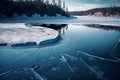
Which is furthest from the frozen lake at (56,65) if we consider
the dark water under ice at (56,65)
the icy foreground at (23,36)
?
the icy foreground at (23,36)

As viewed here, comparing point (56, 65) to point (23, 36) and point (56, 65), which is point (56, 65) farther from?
point (23, 36)

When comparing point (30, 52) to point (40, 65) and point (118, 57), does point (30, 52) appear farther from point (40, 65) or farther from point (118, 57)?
point (118, 57)

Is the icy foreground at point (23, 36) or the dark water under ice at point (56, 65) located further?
the icy foreground at point (23, 36)

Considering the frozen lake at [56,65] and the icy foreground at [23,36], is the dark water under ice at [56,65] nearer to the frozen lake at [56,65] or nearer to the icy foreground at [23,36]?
the frozen lake at [56,65]

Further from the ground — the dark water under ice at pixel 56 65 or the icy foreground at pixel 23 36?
the icy foreground at pixel 23 36

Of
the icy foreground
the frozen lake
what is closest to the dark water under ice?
the frozen lake

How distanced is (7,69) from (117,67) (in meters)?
3.67

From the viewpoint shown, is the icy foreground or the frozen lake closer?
the frozen lake

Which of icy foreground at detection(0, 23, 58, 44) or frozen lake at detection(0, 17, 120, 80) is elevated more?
icy foreground at detection(0, 23, 58, 44)

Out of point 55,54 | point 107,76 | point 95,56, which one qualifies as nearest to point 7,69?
point 55,54

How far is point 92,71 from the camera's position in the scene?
514 cm

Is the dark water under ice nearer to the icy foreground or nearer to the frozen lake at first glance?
the frozen lake

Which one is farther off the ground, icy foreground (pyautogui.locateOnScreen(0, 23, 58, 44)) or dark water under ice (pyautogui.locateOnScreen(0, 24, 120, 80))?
icy foreground (pyautogui.locateOnScreen(0, 23, 58, 44))

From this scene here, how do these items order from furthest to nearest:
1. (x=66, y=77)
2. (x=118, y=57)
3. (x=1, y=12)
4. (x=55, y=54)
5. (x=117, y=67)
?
(x=1, y=12)
(x=55, y=54)
(x=118, y=57)
(x=117, y=67)
(x=66, y=77)
